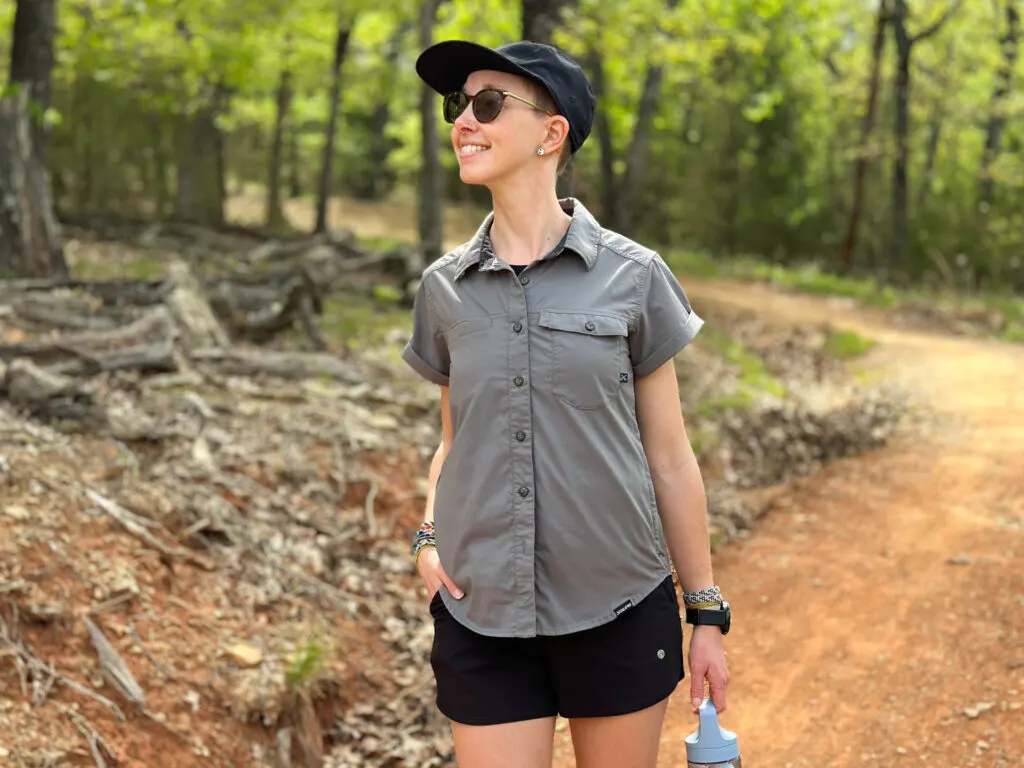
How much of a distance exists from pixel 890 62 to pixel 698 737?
3263 centimetres

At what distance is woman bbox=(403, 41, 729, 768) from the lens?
8.50 ft

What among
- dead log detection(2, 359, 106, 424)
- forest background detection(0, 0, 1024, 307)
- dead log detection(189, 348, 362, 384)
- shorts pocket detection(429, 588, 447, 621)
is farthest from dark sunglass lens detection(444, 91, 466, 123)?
forest background detection(0, 0, 1024, 307)

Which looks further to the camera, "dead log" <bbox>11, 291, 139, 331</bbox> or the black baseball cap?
"dead log" <bbox>11, 291, 139, 331</bbox>

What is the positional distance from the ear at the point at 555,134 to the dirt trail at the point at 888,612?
3.10m

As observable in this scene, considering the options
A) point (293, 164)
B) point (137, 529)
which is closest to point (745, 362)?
point (137, 529)

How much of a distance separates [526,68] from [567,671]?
4.46ft

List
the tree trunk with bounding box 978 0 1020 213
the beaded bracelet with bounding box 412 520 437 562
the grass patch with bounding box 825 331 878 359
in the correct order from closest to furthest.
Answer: the beaded bracelet with bounding box 412 520 437 562
the grass patch with bounding box 825 331 878 359
the tree trunk with bounding box 978 0 1020 213

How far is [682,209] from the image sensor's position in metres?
28.6

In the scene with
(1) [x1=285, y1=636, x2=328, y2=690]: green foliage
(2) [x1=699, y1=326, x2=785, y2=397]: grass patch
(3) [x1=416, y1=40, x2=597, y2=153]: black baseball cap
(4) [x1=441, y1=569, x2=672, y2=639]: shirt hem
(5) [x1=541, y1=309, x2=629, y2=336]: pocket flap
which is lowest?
(2) [x1=699, y1=326, x2=785, y2=397]: grass patch

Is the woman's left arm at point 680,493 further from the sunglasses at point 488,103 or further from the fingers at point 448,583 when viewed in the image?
the sunglasses at point 488,103

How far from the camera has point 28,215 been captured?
11.5 meters

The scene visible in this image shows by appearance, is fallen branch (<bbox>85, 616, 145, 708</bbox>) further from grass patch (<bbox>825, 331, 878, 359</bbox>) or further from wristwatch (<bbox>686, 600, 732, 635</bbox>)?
grass patch (<bbox>825, 331, 878, 359</bbox>)

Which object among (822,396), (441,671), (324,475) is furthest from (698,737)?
(822,396)

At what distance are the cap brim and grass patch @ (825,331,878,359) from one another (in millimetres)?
12778
